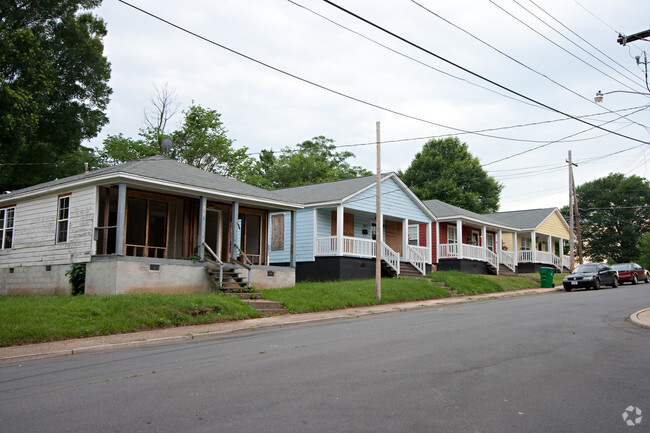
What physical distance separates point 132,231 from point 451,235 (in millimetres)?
24239

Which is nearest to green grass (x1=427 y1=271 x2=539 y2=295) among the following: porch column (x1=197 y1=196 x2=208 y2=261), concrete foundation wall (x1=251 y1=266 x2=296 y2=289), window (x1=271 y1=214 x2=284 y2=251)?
window (x1=271 y1=214 x2=284 y2=251)

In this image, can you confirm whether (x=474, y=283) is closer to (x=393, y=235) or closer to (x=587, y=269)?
(x=393, y=235)

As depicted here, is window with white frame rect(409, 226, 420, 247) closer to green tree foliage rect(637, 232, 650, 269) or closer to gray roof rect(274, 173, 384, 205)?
gray roof rect(274, 173, 384, 205)

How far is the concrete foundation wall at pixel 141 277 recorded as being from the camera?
17.0 metres

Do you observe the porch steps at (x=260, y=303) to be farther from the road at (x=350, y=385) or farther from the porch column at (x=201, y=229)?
the road at (x=350, y=385)

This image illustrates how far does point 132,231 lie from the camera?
69.9 feet

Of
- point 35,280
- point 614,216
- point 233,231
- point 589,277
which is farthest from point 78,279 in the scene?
point 614,216

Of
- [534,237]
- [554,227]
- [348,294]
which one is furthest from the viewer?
[554,227]

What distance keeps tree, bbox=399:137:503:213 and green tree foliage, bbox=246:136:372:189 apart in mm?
6504

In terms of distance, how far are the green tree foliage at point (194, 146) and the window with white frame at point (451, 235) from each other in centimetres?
1813

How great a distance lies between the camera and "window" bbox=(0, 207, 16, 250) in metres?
22.2

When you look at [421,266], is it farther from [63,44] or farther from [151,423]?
[151,423]

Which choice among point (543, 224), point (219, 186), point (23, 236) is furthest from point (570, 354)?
point (543, 224)

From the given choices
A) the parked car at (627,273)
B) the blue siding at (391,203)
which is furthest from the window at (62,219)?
the parked car at (627,273)
